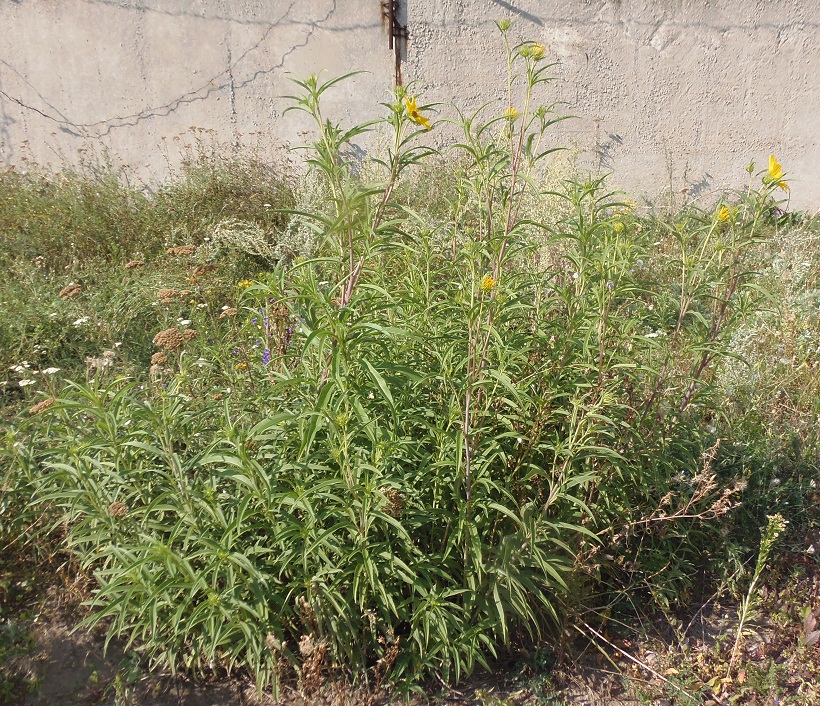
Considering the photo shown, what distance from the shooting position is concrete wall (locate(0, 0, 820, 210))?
20.2 ft

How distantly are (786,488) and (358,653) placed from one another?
1990 mm

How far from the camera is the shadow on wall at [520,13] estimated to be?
21.5 feet

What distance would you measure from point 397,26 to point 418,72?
0.46m

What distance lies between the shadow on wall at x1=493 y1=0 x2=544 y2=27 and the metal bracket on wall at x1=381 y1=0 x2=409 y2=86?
95 centimetres

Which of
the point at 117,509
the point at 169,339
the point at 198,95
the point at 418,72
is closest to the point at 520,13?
the point at 418,72

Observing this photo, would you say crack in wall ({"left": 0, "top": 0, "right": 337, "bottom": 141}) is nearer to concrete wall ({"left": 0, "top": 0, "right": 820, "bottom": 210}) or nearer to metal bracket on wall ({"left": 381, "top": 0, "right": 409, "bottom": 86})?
concrete wall ({"left": 0, "top": 0, "right": 820, "bottom": 210})

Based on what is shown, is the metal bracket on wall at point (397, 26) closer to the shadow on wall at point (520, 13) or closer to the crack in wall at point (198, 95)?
the crack in wall at point (198, 95)

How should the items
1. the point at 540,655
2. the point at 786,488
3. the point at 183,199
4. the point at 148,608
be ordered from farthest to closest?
the point at 183,199
the point at 786,488
the point at 540,655
the point at 148,608

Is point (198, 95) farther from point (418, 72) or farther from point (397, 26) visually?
point (418, 72)

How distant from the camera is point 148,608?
2.06 metres

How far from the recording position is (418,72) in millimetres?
6516

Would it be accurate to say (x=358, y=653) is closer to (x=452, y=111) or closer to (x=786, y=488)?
(x=786, y=488)

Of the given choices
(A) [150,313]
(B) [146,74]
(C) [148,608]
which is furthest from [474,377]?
(B) [146,74]

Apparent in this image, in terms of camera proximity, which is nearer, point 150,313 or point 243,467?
point 243,467
